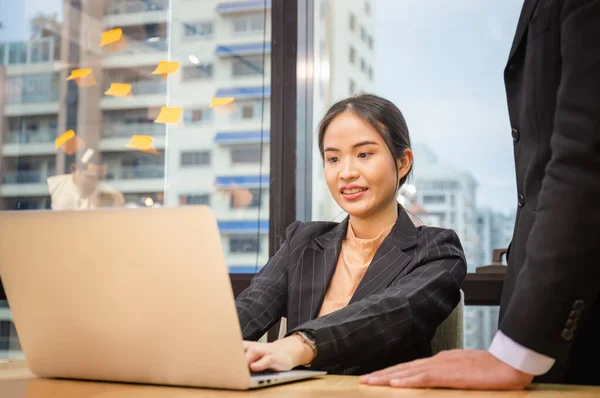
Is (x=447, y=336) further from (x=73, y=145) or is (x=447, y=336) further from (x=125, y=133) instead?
(x=73, y=145)

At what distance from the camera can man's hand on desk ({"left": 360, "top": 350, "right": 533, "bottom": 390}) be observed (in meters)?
1.05

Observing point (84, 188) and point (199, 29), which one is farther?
point (84, 188)

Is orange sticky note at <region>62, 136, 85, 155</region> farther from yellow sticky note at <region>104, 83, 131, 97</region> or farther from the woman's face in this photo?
the woman's face

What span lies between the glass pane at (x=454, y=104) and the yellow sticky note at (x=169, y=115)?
0.84 meters

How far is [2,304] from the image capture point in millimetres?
3414

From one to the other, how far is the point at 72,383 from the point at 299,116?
2085 mm

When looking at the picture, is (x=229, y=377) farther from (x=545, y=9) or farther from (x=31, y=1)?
(x=31, y=1)

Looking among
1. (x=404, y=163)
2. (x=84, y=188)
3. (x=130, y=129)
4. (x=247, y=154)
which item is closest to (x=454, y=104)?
(x=247, y=154)

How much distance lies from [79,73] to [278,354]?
274cm

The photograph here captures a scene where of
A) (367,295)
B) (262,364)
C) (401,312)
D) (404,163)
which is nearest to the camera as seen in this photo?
(262,364)

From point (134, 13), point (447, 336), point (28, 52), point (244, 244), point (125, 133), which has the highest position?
point (134, 13)

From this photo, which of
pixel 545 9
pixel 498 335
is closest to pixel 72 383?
pixel 498 335

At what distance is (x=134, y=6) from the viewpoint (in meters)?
3.55

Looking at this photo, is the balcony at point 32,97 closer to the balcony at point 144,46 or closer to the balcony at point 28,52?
the balcony at point 28,52
